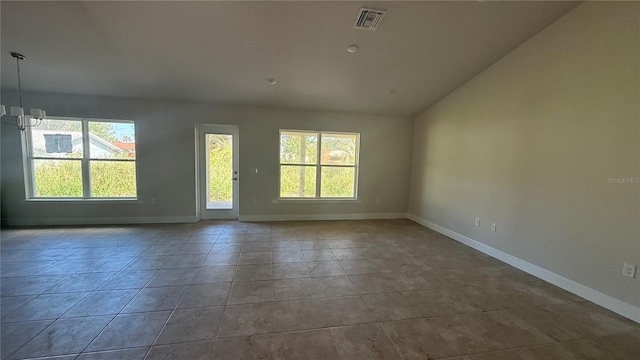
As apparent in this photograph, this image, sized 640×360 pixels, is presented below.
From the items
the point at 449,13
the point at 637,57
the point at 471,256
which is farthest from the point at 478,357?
the point at 449,13

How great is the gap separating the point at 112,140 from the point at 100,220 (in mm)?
1558

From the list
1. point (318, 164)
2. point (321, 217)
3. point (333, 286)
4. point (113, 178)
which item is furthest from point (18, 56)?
point (321, 217)

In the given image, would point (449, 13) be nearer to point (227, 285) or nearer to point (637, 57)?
point (637, 57)

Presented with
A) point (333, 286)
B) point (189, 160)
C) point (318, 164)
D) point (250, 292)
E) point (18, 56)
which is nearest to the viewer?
point (250, 292)

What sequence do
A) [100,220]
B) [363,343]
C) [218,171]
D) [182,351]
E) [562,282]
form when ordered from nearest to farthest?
[182,351], [363,343], [562,282], [100,220], [218,171]

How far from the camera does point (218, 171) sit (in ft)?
16.6

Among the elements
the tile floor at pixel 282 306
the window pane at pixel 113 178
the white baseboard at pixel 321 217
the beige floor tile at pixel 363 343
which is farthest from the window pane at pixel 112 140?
the beige floor tile at pixel 363 343

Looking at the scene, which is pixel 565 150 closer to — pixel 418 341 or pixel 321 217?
pixel 418 341

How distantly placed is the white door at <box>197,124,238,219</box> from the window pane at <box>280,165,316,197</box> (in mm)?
1019

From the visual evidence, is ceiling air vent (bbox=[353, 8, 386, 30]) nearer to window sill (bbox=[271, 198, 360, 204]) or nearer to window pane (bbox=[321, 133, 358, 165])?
window pane (bbox=[321, 133, 358, 165])

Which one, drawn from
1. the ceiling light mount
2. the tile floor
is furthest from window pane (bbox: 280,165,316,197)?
the ceiling light mount

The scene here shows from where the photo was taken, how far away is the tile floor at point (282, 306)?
169 cm

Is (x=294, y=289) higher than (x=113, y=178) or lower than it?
lower

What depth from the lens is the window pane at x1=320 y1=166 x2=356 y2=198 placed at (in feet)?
17.9
